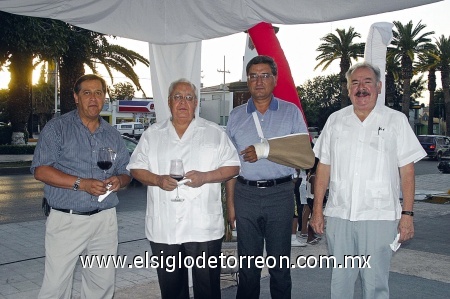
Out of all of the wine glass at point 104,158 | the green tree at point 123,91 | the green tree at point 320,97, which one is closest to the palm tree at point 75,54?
the wine glass at point 104,158

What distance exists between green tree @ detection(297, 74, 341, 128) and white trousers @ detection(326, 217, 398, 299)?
→ 214 feet

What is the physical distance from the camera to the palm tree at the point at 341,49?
43.0 metres

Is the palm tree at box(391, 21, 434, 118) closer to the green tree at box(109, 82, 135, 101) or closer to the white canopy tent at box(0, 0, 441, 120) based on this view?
the white canopy tent at box(0, 0, 441, 120)

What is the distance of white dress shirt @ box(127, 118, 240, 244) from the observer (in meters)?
3.76

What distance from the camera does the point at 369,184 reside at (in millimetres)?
3732

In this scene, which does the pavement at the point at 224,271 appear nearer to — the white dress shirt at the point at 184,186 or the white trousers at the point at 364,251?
the white trousers at the point at 364,251

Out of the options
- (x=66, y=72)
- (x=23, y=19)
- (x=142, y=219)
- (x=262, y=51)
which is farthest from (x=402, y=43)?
(x=262, y=51)

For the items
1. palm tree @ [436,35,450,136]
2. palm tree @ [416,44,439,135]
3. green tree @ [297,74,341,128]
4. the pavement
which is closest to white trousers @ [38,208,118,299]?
the pavement

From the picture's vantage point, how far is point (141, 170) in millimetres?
3818

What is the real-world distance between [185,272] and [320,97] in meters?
75.2

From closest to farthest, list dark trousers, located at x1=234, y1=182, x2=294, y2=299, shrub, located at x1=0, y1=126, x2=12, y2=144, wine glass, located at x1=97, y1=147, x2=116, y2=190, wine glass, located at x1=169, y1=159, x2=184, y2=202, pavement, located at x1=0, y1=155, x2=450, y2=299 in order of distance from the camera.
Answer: wine glass, located at x1=169, y1=159, x2=184, y2=202, wine glass, located at x1=97, y1=147, x2=116, y2=190, dark trousers, located at x1=234, y1=182, x2=294, y2=299, pavement, located at x1=0, y1=155, x2=450, y2=299, shrub, located at x1=0, y1=126, x2=12, y2=144

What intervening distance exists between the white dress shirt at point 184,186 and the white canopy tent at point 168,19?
3.86ft

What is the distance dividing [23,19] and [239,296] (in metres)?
16.1

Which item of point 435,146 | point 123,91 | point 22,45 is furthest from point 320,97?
point 22,45
